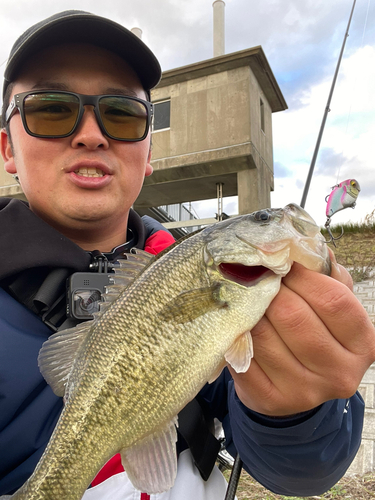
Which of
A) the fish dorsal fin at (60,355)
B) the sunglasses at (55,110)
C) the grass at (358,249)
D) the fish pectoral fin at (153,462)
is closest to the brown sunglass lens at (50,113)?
the sunglasses at (55,110)

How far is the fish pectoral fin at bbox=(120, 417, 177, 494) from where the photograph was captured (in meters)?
1.22

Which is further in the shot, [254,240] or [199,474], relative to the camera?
[199,474]

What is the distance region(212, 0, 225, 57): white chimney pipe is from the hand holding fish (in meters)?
14.9

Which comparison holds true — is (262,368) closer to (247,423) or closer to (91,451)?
(247,423)

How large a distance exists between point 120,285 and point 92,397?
41cm

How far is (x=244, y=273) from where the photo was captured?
1394 millimetres

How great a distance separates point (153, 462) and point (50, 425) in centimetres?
62

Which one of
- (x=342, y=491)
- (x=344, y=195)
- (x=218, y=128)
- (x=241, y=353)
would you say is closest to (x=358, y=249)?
(x=218, y=128)

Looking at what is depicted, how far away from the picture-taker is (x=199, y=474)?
5.98 ft

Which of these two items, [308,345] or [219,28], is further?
[219,28]

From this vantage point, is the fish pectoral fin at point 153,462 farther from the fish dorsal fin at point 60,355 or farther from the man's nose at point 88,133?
the man's nose at point 88,133

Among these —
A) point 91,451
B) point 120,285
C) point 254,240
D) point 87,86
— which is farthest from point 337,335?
point 87,86

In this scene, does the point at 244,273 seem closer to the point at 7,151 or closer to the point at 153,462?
the point at 153,462

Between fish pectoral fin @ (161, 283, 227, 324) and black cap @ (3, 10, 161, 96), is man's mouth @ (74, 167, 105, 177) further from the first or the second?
fish pectoral fin @ (161, 283, 227, 324)
